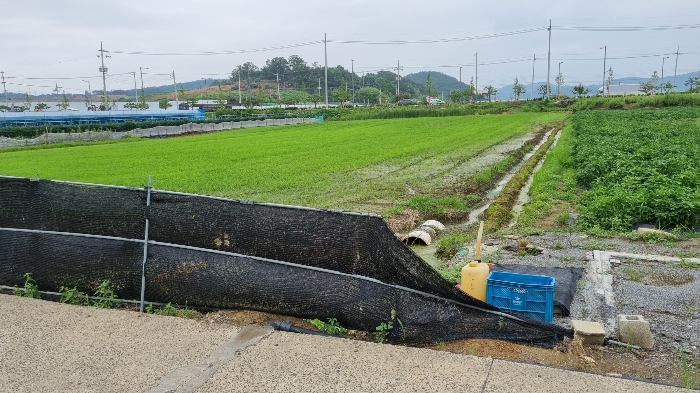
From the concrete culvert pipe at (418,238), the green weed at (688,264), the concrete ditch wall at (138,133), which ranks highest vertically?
the concrete ditch wall at (138,133)

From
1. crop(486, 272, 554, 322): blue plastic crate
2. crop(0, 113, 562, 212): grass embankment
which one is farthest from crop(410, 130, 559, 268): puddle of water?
crop(486, 272, 554, 322): blue plastic crate

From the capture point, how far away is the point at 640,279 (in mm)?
8133

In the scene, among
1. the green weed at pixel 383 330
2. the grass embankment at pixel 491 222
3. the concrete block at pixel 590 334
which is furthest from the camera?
the grass embankment at pixel 491 222

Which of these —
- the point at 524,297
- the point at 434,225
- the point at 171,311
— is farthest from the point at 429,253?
the point at 171,311

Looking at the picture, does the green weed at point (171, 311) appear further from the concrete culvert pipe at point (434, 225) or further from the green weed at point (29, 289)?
the concrete culvert pipe at point (434, 225)

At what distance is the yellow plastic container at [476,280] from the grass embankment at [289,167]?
325 inches

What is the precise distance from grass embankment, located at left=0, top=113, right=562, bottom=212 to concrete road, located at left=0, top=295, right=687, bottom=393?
927 centimetres

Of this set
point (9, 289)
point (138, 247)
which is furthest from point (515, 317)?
point (9, 289)

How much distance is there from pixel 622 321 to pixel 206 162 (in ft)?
73.6

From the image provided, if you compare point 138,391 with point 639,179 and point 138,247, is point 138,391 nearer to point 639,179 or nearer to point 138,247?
point 138,247

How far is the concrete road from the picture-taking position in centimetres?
474

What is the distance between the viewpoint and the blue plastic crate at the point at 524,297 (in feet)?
20.5

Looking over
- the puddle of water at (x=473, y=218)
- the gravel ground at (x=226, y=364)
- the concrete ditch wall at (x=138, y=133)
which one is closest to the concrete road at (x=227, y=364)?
the gravel ground at (x=226, y=364)

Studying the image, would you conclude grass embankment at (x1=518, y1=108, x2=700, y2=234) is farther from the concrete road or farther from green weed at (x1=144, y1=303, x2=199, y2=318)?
green weed at (x1=144, y1=303, x2=199, y2=318)
